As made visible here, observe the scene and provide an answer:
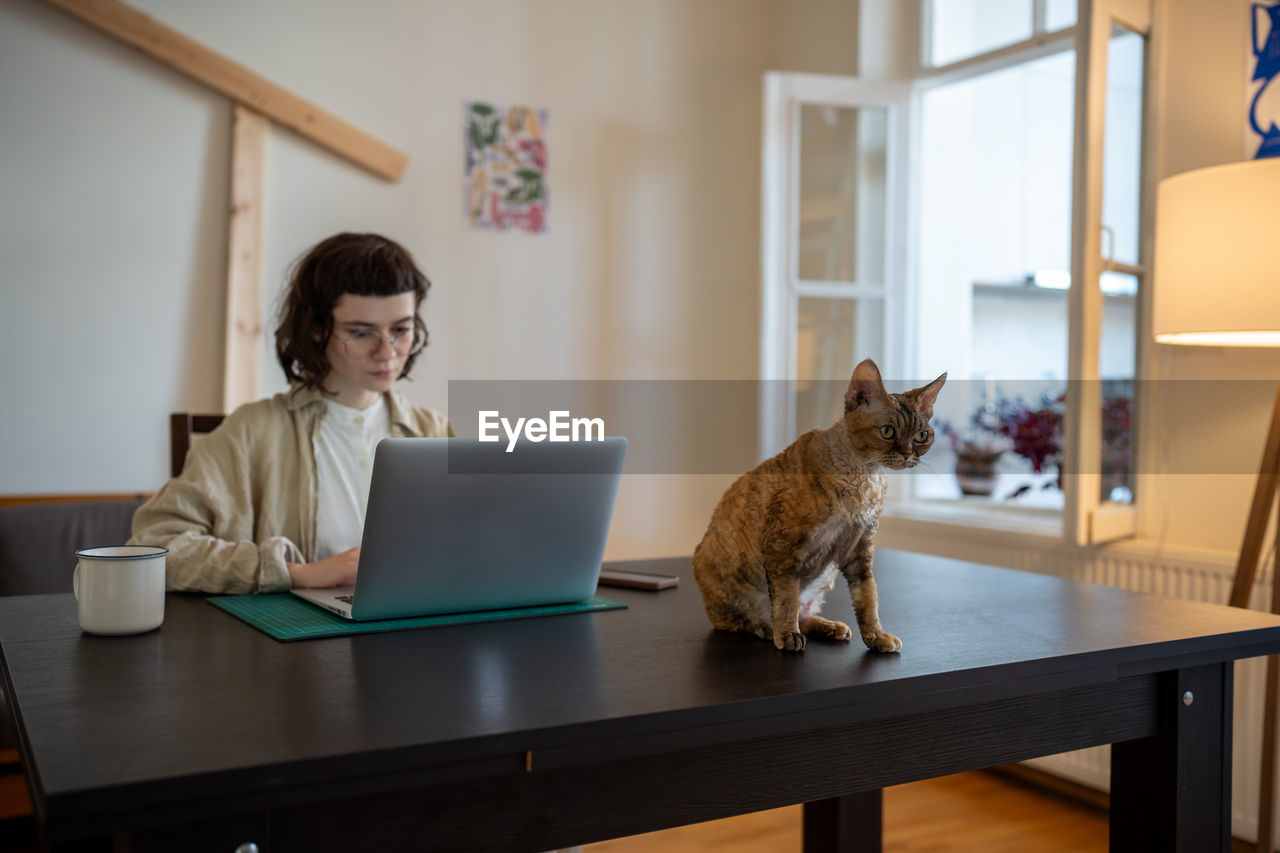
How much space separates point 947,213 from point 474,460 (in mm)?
2835

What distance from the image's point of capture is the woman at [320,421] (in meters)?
1.60

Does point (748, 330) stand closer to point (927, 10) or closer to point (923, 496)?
point (923, 496)

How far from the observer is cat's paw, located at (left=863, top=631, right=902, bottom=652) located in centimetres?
107

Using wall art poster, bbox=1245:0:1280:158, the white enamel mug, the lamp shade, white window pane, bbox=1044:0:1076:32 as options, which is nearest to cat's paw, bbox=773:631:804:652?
the white enamel mug

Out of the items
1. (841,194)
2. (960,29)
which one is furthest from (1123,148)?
(960,29)

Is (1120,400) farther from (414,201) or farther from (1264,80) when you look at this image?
(414,201)

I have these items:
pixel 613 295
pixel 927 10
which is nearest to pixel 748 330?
pixel 613 295

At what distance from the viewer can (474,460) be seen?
1166mm

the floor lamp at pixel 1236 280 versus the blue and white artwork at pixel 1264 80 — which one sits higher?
the blue and white artwork at pixel 1264 80

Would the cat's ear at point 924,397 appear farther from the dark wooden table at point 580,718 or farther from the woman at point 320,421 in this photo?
the woman at point 320,421

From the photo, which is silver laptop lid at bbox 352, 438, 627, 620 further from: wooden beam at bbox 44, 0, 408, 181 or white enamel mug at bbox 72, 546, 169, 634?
wooden beam at bbox 44, 0, 408, 181

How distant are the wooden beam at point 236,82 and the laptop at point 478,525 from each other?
1.99m

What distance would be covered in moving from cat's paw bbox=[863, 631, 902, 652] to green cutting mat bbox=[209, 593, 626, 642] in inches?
15.1

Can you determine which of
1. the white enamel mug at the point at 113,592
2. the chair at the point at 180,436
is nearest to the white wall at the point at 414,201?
the chair at the point at 180,436
